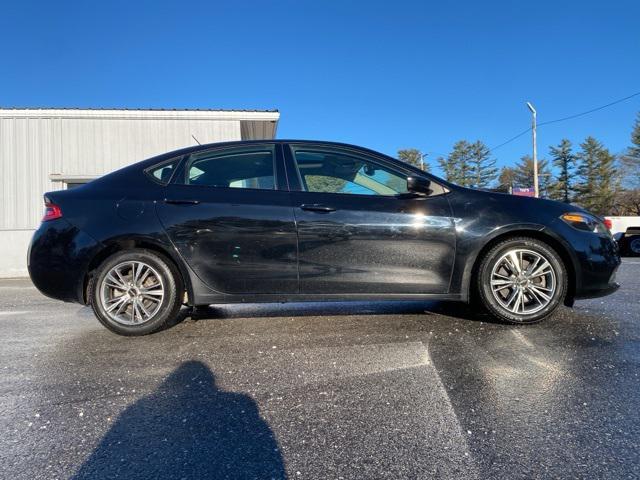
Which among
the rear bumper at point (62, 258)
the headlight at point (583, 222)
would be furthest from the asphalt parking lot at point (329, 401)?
the headlight at point (583, 222)

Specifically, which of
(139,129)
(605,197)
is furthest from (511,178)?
(139,129)

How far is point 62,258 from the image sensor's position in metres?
3.49

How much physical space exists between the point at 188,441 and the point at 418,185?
2.50 metres

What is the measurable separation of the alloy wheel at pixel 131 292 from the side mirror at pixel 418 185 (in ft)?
6.91

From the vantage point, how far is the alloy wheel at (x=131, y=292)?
3.53m

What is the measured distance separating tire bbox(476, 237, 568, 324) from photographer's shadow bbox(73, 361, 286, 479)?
7.07 ft

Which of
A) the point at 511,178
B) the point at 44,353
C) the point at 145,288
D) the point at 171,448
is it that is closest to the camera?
the point at 171,448

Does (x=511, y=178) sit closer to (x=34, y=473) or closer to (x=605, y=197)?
(x=605, y=197)

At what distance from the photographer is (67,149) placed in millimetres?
13703

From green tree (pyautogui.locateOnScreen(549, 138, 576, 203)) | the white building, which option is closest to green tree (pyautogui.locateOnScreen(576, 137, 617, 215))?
green tree (pyautogui.locateOnScreen(549, 138, 576, 203))

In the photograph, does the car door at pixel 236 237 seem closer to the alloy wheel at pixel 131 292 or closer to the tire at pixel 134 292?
the tire at pixel 134 292

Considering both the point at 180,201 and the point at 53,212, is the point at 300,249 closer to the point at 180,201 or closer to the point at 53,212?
the point at 180,201

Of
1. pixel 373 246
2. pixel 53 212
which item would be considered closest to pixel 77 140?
pixel 53 212

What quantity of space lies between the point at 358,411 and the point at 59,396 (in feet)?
5.32
